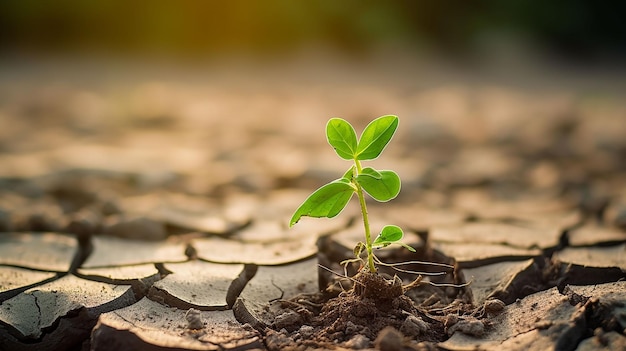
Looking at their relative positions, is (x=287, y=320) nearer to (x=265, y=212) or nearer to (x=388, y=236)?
(x=388, y=236)

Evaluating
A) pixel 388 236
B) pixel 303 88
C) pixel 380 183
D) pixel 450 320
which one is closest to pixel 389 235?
pixel 388 236

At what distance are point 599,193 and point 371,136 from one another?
5.39 feet

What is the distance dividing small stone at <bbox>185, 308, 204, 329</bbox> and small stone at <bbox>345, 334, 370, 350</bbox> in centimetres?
36

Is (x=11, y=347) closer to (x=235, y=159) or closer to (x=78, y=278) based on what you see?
(x=78, y=278)

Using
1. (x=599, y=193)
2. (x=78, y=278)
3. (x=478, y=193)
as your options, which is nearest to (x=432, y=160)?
(x=478, y=193)

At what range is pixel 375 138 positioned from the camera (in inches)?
59.0

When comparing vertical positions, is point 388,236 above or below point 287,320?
above

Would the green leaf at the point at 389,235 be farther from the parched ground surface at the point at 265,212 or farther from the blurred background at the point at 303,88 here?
the blurred background at the point at 303,88

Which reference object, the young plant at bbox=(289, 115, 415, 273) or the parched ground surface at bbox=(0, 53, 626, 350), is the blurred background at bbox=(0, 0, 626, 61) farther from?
the young plant at bbox=(289, 115, 415, 273)

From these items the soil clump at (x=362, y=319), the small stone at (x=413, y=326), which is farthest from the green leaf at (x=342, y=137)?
the small stone at (x=413, y=326)

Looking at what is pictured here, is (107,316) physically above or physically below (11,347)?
above

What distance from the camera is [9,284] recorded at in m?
1.75

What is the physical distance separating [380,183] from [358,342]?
1.17 ft

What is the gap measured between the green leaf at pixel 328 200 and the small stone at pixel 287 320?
0.88 ft
